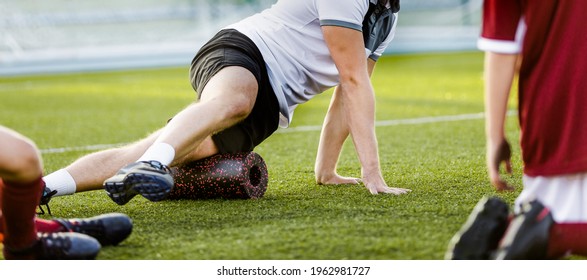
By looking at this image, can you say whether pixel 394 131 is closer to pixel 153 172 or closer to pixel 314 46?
pixel 314 46

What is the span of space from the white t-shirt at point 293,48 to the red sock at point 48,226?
3.84 feet

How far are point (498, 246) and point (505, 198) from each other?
110 cm

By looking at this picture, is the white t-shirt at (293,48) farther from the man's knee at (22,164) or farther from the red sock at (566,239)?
the red sock at (566,239)

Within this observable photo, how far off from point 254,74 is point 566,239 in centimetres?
160

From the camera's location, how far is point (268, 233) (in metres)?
2.93

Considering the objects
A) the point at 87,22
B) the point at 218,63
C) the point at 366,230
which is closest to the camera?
the point at 366,230

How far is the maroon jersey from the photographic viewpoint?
2311 mm

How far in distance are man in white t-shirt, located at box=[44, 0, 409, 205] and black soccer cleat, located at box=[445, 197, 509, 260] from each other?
4.09 feet

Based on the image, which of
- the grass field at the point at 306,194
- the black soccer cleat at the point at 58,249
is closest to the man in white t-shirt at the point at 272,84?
the grass field at the point at 306,194

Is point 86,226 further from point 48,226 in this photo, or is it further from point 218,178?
point 218,178

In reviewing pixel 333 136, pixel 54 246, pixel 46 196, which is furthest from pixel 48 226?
pixel 333 136

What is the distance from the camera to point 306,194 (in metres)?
3.75

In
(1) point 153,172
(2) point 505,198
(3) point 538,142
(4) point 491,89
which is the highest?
(4) point 491,89
